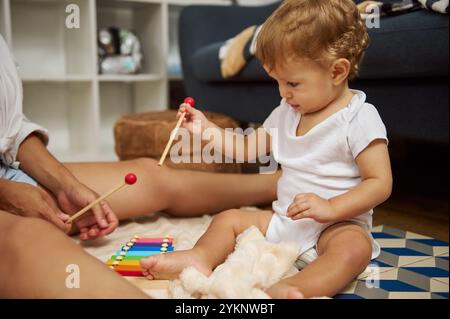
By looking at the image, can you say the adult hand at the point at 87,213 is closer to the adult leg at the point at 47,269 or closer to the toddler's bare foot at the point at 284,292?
the adult leg at the point at 47,269

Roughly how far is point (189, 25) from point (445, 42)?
1.21 meters

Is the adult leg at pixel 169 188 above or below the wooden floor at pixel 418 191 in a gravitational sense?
above

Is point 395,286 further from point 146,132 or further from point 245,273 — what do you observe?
point 146,132

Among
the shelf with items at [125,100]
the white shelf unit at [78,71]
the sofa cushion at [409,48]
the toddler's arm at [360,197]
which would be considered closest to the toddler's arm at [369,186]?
the toddler's arm at [360,197]

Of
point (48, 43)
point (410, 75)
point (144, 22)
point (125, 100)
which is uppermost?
point (144, 22)

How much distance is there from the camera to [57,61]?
1.99 m

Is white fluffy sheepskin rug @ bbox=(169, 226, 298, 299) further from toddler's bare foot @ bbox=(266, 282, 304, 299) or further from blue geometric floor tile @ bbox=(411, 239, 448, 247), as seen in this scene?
blue geometric floor tile @ bbox=(411, 239, 448, 247)

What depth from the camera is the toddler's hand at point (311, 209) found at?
2.16 feet

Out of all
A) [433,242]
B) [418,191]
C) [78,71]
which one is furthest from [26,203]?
[78,71]

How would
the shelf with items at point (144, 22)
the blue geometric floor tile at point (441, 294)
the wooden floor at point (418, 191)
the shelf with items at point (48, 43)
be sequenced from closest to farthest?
the blue geometric floor tile at point (441, 294), the wooden floor at point (418, 191), the shelf with items at point (48, 43), the shelf with items at point (144, 22)

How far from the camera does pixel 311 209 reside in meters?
0.66

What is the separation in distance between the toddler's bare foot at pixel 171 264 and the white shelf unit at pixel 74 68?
1.18 meters

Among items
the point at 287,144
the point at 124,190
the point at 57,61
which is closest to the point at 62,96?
the point at 57,61

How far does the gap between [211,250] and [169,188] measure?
0.93 ft
